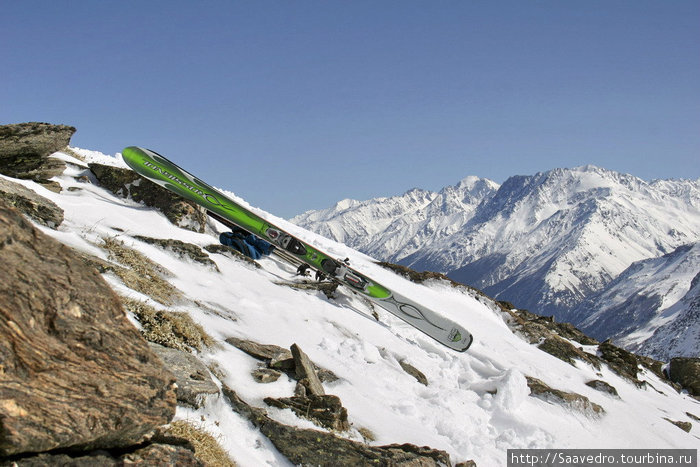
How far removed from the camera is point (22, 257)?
3.97 meters

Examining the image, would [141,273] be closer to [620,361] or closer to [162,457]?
[162,457]

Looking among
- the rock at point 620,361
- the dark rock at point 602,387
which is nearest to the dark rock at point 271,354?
the dark rock at point 602,387

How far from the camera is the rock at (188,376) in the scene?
20.0ft

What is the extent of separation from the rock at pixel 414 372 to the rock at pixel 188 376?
7.18 meters

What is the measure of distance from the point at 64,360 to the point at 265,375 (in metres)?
4.80

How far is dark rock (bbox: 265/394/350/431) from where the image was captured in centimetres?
766

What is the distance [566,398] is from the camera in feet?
48.7

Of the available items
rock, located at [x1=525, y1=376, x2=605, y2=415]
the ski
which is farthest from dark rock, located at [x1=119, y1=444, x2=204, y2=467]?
rock, located at [x1=525, y1=376, x2=605, y2=415]

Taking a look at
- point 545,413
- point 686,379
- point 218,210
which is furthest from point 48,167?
point 686,379

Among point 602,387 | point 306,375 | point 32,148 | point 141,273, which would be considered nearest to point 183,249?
point 141,273

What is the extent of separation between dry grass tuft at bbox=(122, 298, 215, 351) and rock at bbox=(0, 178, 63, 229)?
4649 mm

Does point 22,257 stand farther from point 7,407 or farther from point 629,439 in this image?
point 629,439

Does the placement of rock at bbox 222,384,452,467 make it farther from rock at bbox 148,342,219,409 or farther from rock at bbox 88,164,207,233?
rock at bbox 88,164,207,233

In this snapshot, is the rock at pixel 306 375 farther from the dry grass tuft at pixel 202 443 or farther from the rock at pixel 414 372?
the rock at pixel 414 372
